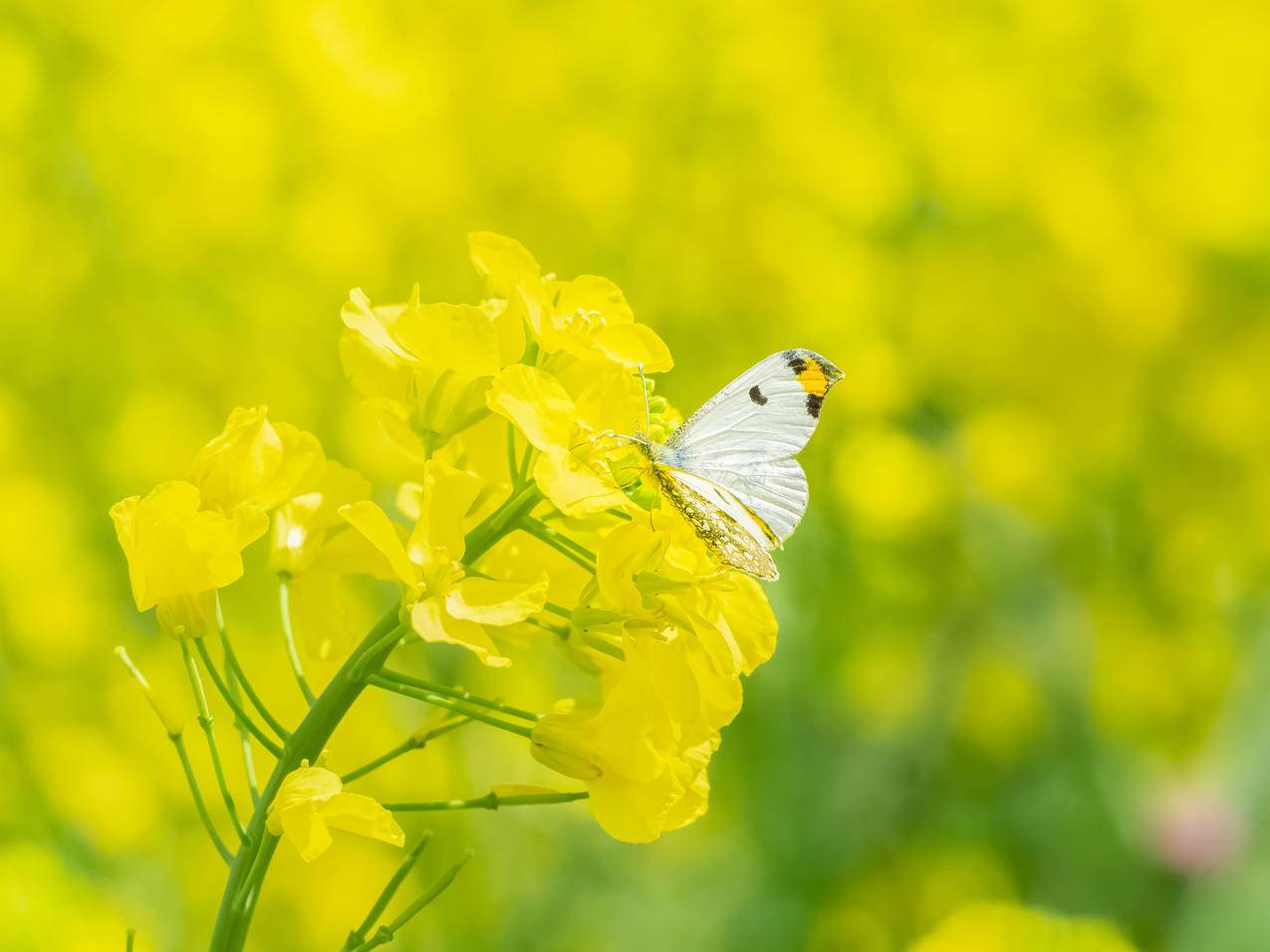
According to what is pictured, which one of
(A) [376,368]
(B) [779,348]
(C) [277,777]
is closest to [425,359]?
(A) [376,368]

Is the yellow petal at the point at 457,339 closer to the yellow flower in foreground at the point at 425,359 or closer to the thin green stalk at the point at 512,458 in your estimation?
the yellow flower in foreground at the point at 425,359

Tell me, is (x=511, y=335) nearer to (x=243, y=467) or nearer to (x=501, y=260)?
(x=501, y=260)

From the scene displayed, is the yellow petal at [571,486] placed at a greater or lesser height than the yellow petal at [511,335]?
lesser

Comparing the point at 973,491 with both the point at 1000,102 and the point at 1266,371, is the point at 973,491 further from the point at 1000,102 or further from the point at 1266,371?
the point at 1000,102

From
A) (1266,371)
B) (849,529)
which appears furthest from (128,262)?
(1266,371)

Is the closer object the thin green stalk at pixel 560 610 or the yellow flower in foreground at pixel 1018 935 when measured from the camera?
the thin green stalk at pixel 560 610

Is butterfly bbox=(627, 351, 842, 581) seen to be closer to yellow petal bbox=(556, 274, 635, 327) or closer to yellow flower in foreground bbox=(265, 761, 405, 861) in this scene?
yellow petal bbox=(556, 274, 635, 327)

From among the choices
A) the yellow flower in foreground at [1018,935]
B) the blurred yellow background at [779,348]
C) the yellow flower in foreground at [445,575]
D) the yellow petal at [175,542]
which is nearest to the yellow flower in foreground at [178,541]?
the yellow petal at [175,542]
